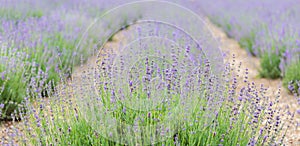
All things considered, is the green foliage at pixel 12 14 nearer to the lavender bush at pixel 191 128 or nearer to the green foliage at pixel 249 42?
the lavender bush at pixel 191 128

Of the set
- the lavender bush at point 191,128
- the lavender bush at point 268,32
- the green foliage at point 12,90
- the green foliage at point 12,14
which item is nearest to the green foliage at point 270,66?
the lavender bush at point 268,32

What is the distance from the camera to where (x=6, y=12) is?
16.2 feet

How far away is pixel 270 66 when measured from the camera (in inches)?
200

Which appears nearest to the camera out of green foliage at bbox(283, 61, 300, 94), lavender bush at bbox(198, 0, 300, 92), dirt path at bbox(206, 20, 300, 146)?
dirt path at bbox(206, 20, 300, 146)

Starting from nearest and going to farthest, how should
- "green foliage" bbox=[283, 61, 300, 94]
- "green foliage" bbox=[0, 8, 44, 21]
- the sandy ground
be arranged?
the sandy ground
"green foliage" bbox=[283, 61, 300, 94]
"green foliage" bbox=[0, 8, 44, 21]

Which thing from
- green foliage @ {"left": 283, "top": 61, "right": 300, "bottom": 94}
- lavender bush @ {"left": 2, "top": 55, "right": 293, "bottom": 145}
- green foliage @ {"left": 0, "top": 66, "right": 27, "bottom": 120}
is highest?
green foliage @ {"left": 283, "top": 61, "right": 300, "bottom": 94}

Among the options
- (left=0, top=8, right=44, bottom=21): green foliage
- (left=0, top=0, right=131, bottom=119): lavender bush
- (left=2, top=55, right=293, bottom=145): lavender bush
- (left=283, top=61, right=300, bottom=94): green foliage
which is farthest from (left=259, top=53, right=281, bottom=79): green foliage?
(left=0, top=8, right=44, bottom=21): green foliage

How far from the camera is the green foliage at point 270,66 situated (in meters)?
5.02

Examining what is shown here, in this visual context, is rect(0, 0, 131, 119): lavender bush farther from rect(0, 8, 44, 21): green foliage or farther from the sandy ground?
the sandy ground

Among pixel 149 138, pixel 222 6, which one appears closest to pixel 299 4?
pixel 222 6

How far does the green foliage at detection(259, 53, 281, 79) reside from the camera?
198 inches

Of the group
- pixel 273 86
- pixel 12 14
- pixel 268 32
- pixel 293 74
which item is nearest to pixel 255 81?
pixel 273 86

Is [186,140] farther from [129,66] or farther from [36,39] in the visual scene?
[36,39]

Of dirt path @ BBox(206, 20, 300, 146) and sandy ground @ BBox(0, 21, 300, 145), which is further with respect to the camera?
dirt path @ BBox(206, 20, 300, 146)
